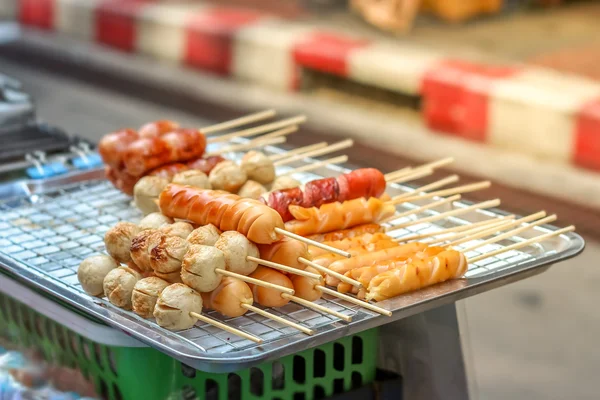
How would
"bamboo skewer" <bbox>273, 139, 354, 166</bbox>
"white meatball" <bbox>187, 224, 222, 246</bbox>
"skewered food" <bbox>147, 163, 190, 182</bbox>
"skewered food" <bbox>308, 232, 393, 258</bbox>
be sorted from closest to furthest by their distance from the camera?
"white meatball" <bbox>187, 224, 222, 246</bbox>, "skewered food" <bbox>308, 232, 393, 258</bbox>, "skewered food" <bbox>147, 163, 190, 182</bbox>, "bamboo skewer" <bbox>273, 139, 354, 166</bbox>

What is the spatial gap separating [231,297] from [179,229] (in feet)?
0.82

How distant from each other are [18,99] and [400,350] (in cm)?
166

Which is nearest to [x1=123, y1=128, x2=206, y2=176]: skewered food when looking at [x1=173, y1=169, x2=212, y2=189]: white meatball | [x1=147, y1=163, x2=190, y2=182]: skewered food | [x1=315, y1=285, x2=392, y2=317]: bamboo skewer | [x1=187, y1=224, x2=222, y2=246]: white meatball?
[x1=147, y1=163, x2=190, y2=182]: skewered food

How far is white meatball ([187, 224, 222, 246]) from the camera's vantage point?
1.81 meters

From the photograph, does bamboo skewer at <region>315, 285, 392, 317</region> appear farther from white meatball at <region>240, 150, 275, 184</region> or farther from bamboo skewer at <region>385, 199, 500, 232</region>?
white meatball at <region>240, 150, 275, 184</region>

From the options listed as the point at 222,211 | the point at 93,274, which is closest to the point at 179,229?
the point at 222,211

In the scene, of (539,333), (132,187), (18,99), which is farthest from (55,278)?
(539,333)

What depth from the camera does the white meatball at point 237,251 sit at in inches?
68.6

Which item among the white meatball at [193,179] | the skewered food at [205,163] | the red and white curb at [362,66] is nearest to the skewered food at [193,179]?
Result: the white meatball at [193,179]

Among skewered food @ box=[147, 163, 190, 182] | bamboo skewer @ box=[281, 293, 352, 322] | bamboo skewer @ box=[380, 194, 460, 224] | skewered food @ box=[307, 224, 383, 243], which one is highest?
skewered food @ box=[147, 163, 190, 182]

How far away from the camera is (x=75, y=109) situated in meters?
6.24

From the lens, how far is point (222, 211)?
73.6 inches

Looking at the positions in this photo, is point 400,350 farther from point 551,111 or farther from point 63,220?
point 551,111

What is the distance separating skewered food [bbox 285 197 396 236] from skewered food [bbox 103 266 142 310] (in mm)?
355
